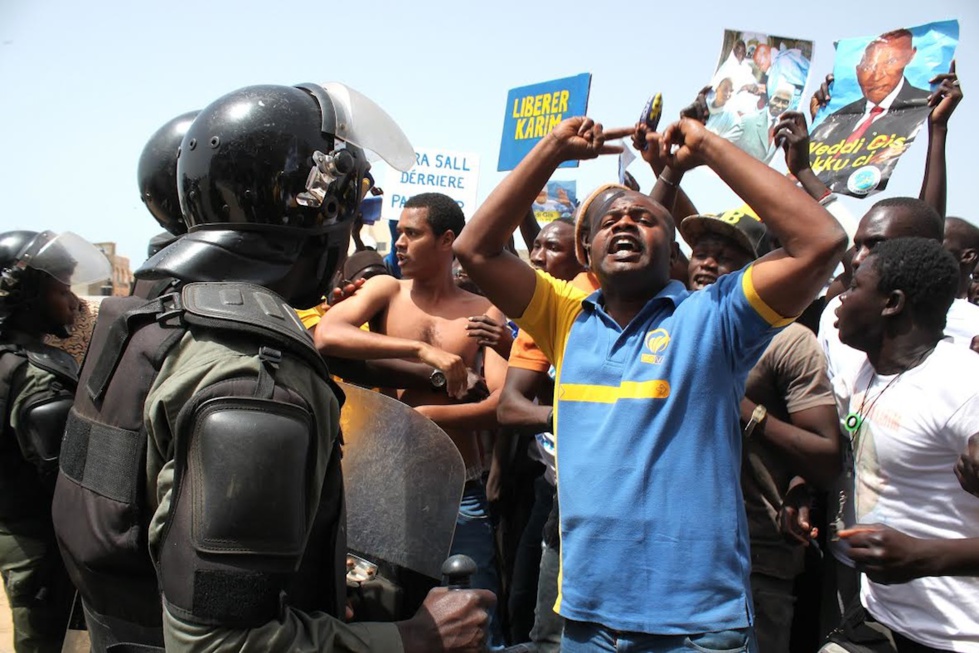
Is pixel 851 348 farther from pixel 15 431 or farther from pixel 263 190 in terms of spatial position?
pixel 15 431

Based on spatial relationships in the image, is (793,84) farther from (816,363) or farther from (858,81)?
(816,363)

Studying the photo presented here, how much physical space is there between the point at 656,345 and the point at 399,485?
1010mm

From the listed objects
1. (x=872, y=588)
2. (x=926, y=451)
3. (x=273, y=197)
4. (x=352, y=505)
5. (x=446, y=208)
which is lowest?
(x=872, y=588)

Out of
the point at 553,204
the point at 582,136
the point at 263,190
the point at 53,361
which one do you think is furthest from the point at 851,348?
the point at 553,204

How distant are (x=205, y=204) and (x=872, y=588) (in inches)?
100

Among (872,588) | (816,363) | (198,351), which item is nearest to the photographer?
(198,351)

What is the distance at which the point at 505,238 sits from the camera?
10.5 ft

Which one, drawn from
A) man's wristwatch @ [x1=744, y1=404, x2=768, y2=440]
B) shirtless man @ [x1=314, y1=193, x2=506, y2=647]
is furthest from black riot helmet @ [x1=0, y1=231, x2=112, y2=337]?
man's wristwatch @ [x1=744, y1=404, x2=768, y2=440]

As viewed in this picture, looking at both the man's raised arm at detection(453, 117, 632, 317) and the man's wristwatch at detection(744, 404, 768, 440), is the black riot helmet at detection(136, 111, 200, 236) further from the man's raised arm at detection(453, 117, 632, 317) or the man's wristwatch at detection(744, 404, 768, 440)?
the man's wristwatch at detection(744, 404, 768, 440)

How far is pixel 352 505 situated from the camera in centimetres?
232

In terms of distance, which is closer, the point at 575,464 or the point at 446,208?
the point at 575,464

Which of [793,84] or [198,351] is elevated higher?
[793,84]

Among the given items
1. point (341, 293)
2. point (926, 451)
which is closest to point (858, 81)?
point (926, 451)

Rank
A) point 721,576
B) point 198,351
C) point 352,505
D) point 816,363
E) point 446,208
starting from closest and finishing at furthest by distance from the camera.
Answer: point 198,351
point 352,505
point 721,576
point 816,363
point 446,208
